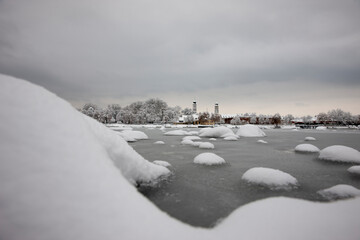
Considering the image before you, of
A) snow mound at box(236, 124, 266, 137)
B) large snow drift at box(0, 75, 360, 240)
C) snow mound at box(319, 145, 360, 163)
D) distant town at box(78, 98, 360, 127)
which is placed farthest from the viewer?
distant town at box(78, 98, 360, 127)

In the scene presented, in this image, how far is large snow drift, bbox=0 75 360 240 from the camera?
1.68 m

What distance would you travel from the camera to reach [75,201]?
185 centimetres

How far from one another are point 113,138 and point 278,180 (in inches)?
156

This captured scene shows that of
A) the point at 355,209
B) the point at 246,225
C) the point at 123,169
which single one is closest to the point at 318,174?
the point at 355,209

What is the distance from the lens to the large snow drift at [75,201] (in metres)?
1.68

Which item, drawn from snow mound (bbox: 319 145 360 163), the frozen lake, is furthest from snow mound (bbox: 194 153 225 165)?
snow mound (bbox: 319 145 360 163)

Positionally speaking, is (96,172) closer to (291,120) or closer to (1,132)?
(1,132)

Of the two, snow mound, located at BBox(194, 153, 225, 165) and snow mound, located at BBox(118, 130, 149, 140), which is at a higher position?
snow mound, located at BBox(118, 130, 149, 140)

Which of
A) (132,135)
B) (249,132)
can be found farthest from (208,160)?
(249,132)

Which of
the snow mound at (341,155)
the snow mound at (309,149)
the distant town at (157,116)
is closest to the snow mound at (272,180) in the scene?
the snow mound at (341,155)

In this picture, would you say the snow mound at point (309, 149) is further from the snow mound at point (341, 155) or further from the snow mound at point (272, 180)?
the snow mound at point (272, 180)

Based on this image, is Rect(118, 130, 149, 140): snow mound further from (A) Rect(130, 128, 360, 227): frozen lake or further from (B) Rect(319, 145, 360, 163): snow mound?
(B) Rect(319, 145, 360, 163): snow mound

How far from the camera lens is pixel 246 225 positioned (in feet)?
7.96

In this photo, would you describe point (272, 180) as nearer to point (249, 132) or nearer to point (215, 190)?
point (215, 190)
